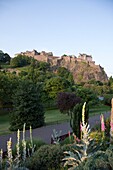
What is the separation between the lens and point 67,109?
94.2ft

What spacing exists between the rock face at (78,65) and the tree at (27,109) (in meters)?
75.5

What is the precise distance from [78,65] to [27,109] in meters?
88.4

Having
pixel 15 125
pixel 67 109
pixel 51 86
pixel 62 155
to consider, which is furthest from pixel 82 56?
pixel 62 155

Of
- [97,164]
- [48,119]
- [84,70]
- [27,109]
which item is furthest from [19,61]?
[97,164]

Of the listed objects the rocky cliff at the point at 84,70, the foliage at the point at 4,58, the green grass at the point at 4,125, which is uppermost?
the foliage at the point at 4,58

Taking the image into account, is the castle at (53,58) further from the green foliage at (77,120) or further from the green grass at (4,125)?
the green foliage at (77,120)

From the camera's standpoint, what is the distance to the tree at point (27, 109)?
883 inches

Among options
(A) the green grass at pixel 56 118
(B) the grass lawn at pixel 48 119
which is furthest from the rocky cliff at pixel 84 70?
(A) the green grass at pixel 56 118

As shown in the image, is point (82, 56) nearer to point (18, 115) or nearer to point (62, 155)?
point (18, 115)

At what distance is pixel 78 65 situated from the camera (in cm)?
10962

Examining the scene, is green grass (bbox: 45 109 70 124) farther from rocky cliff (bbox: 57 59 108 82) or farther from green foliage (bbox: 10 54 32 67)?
rocky cliff (bbox: 57 59 108 82)

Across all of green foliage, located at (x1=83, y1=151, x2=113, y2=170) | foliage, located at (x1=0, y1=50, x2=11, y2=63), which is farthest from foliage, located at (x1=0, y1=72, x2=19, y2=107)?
foliage, located at (x1=0, y1=50, x2=11, y2=63)

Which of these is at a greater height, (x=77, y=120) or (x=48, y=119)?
(x=77, y=120)

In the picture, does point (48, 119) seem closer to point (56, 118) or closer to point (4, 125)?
point (56, 118)
